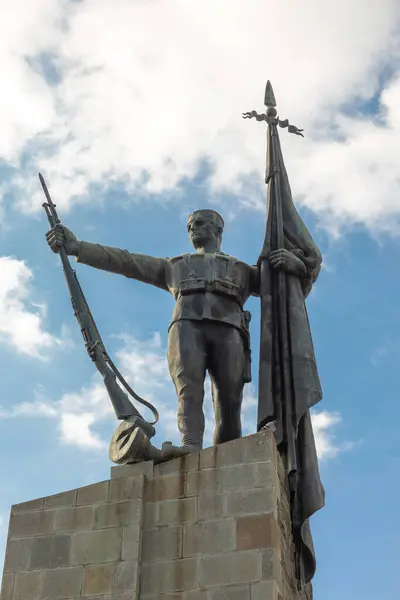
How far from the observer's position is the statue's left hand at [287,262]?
11875 millimetres

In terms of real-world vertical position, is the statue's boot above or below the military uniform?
below

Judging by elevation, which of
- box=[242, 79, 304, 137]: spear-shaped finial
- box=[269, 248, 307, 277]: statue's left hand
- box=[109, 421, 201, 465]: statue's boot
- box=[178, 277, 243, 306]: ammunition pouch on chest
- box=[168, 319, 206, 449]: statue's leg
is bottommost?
box=[109, 421, 201, 465]: statue's boot

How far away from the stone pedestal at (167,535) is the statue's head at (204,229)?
3.11 m

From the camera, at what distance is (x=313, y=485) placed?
10.7m

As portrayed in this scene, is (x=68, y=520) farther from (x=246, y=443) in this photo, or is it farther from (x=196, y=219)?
(x=196, y=219)

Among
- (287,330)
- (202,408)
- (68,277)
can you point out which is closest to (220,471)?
(202,408)

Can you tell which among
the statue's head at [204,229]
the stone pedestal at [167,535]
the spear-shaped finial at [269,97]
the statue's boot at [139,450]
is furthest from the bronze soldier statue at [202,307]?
the spear-shaped finial at [269,97]

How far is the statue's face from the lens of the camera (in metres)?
Result: 12.1

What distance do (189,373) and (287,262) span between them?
197 centimetres

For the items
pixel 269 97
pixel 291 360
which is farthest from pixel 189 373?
pixel 269 97

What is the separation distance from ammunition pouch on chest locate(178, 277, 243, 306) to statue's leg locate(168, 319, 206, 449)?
43 centimetres

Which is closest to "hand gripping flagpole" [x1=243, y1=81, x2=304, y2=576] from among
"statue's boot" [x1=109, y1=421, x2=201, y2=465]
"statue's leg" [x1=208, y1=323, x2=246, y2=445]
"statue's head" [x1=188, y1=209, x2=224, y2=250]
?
"statue's leg" [x1=208, y1=323, x2=246, y2=445]

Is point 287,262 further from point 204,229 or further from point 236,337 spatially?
point 236,337

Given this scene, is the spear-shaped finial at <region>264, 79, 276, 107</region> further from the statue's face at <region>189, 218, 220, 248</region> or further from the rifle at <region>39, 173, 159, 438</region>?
the rifle at <region>39, 173, 159, 438</region>
